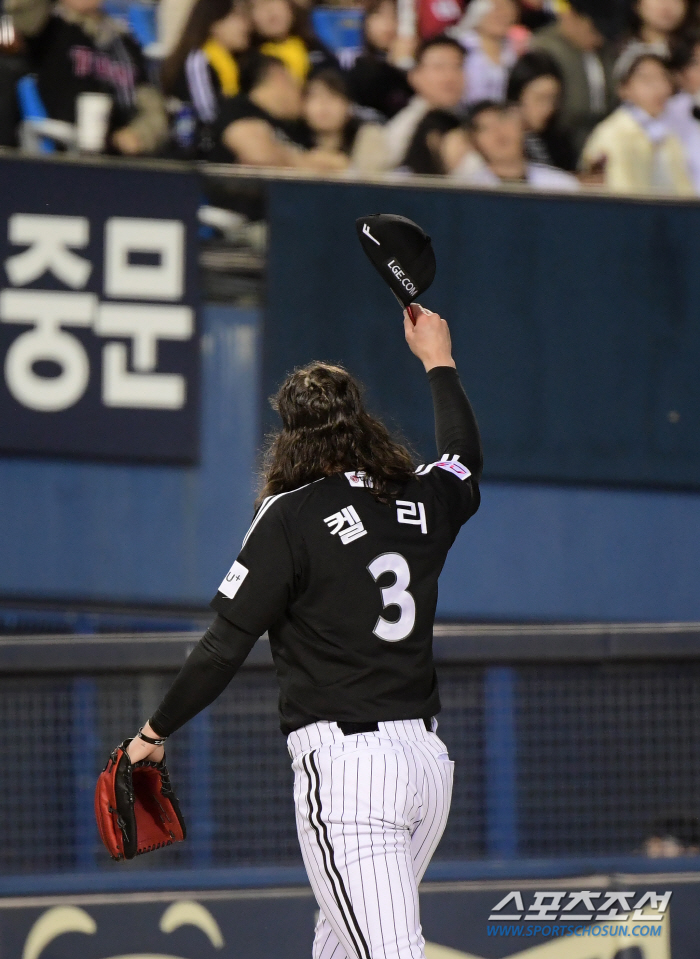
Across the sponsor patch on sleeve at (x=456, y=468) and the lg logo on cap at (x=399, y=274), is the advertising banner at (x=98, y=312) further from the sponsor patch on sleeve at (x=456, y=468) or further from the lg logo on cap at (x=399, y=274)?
the sponsor patch on sleeve at (x=456, y=468)

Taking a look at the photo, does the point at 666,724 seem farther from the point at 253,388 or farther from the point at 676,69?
the point at 676,69

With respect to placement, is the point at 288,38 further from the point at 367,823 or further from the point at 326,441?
the point at 367,823

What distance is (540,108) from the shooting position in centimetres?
642

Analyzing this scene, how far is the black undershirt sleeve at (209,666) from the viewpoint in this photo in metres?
2.58

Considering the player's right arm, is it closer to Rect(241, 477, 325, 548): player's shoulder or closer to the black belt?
Rect(241, 477, 325, 548): player's shoulder

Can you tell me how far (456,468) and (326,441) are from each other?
0.34 meters

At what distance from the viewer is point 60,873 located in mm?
3504

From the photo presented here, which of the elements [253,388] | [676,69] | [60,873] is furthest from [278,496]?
Answer: [676,69]

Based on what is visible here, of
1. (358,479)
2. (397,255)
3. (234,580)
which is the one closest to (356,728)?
(234,580)

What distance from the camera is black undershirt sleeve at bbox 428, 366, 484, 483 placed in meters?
2.89

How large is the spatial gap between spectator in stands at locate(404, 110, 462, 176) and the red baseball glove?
4183 millimetres

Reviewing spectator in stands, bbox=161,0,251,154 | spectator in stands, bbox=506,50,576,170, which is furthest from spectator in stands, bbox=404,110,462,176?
spectator in stands, bbox=161,0,251,154

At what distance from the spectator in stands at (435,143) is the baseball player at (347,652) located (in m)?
3.75

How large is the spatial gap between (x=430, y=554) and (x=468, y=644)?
0.88 meters
